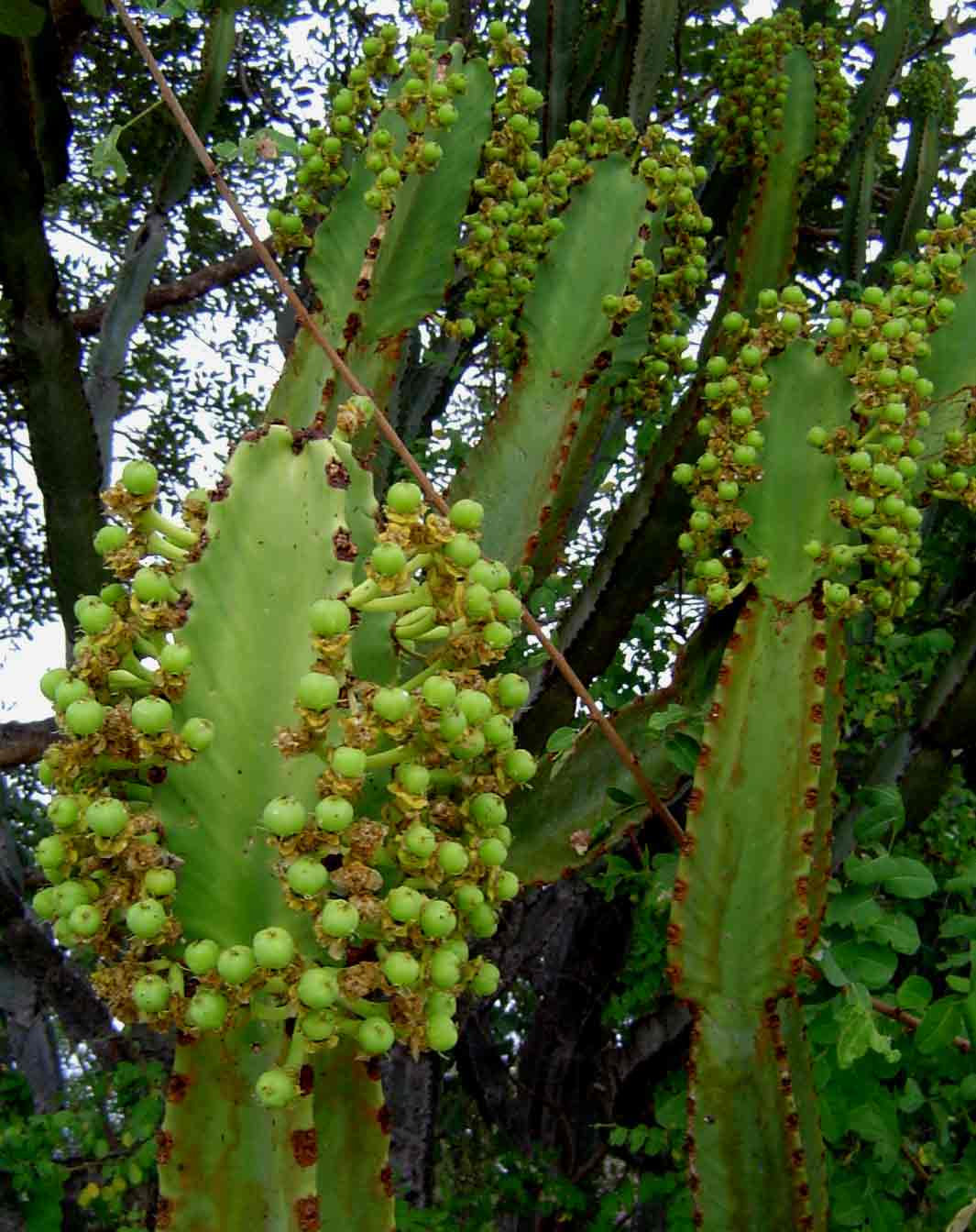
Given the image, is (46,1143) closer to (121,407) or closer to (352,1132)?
(352,1132)

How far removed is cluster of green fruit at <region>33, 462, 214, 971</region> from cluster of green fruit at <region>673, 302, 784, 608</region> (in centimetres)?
88

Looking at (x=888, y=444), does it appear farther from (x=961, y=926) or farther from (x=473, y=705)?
(x=473, y=705)

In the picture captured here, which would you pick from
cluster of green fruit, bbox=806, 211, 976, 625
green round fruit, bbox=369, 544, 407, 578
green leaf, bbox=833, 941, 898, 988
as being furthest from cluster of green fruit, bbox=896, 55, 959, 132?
green round fruit, bbox=369, 544, 407, 578

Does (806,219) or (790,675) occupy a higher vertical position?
(806,219)

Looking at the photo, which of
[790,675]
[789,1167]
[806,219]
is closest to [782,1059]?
[789,1167]

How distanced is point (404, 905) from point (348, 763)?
12cm

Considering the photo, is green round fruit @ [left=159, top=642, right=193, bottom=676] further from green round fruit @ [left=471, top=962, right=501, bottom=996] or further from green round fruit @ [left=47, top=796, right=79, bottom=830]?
green round fruit @ [left=471, top=962, right=501, bottom=996]

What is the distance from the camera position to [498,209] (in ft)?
5.87

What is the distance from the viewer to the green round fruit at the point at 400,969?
83cm

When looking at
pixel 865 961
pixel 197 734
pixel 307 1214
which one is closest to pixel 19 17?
pixel 197 734

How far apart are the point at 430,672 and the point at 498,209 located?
3.73 feet

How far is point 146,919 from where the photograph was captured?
0.82 meters

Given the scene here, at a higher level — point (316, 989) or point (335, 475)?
point (335, 475)

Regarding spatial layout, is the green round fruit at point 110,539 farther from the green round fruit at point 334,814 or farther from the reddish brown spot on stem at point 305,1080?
the reddish brown spot on stem at point 305,1080
